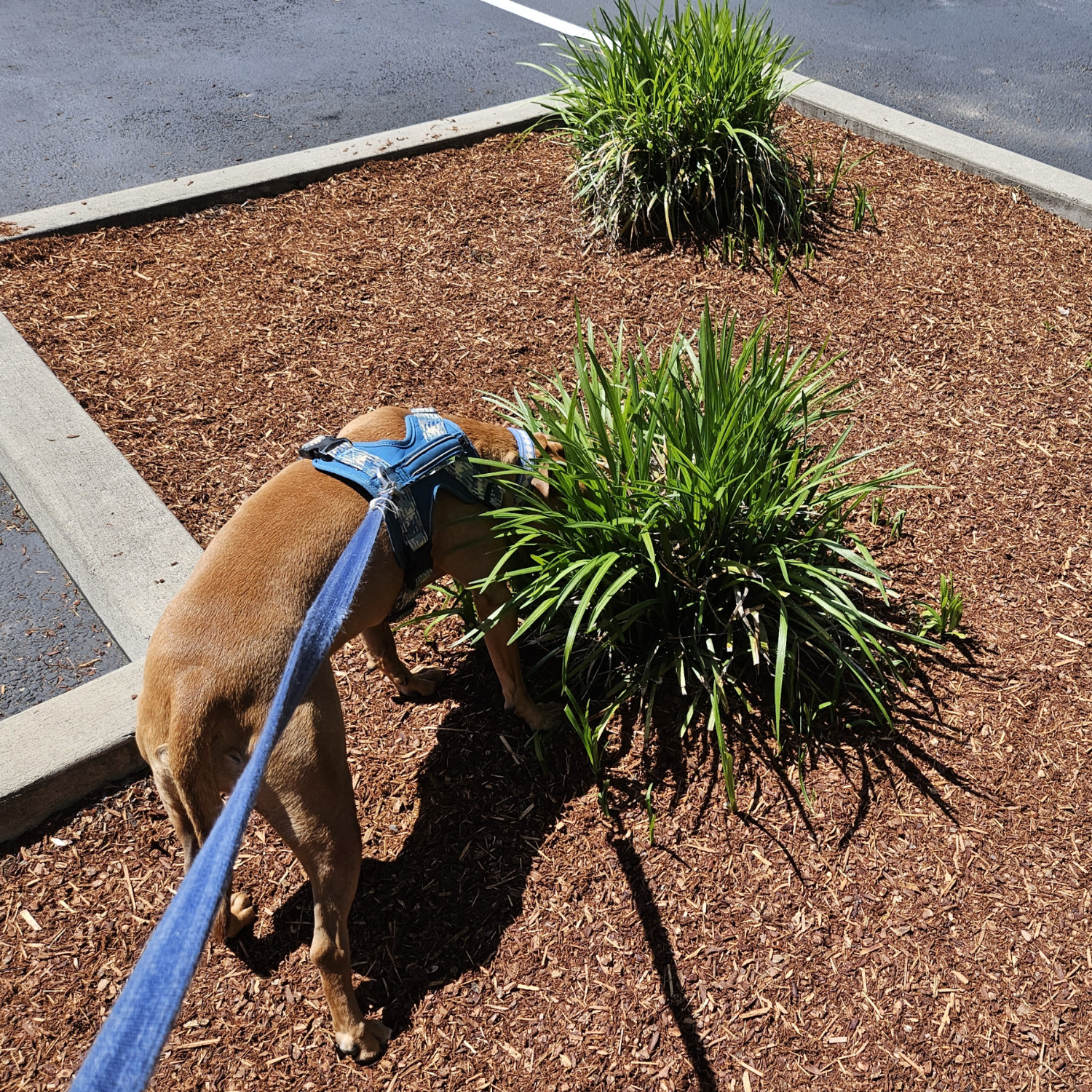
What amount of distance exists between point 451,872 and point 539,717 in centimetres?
56

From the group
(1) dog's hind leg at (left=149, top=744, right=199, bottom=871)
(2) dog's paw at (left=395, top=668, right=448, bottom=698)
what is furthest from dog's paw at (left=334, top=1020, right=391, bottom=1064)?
(2) dog's paw at (left=395, top=668, right=448, bottom=698)

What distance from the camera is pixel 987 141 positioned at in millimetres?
6957

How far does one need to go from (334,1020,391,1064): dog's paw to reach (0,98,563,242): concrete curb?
4.90 meters

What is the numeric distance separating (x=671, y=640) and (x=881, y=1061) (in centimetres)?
128

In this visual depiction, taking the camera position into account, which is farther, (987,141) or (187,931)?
Result: (987,141)

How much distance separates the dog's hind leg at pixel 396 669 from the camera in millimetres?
3020

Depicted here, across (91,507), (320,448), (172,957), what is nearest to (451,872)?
(320,448)

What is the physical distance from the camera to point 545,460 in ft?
9.86

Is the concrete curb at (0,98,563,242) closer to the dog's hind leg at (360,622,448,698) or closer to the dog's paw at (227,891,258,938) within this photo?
the dog's hind leg at (360,622,448,698)

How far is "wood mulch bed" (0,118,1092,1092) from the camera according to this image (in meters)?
2.37

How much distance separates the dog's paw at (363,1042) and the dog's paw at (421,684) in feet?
3.50

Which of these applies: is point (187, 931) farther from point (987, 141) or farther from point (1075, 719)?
point (987, 141)

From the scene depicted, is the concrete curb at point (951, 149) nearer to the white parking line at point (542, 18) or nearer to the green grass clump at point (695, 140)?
the green grass clump at point (695, 140)

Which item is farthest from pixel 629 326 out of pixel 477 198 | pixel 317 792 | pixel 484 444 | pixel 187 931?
pixel 187 931
